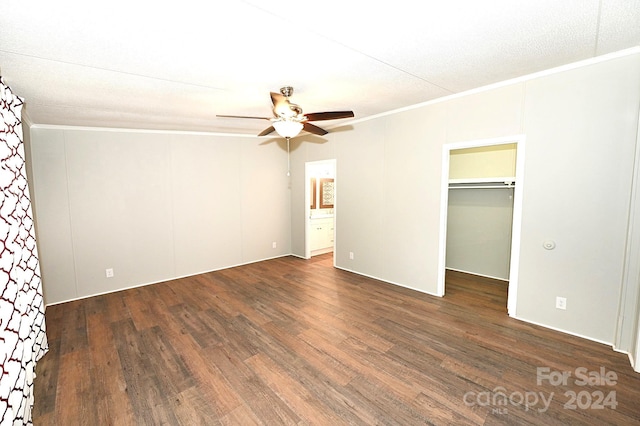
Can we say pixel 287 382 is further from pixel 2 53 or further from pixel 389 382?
pixel 2 53

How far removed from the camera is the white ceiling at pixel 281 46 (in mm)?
1665

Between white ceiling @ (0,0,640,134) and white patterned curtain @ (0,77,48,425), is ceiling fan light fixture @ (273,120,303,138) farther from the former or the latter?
white patterned curtain @ (0,77,48,425)

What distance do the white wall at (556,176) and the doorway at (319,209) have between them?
6.46 feet

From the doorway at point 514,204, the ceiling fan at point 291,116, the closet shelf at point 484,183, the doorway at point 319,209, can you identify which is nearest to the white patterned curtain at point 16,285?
the ceiling fan at point 291,116

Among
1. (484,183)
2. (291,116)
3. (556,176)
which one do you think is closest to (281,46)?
(291,116)

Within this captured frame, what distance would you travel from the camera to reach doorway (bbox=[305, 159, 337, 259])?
5.86 meters

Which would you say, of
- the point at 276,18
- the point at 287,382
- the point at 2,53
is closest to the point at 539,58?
the point at 276,18

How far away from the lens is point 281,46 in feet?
6.82

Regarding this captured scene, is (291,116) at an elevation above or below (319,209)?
above

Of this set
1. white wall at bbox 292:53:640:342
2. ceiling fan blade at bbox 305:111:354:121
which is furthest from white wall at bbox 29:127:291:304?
white wall at bbox 292:53:640:342

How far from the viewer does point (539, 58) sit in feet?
8.01

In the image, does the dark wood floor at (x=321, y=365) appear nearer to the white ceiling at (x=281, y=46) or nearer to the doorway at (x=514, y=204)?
the doorway at (x=514, y=204)

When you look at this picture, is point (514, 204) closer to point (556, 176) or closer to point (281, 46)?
point (556, 176)

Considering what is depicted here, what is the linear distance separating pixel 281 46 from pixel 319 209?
493cm
